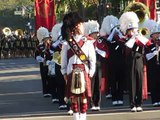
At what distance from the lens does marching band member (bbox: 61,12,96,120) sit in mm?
8922

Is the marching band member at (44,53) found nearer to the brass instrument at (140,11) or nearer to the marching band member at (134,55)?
the brass instrument at (140,11)

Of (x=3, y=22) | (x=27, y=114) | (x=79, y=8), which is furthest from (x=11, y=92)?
(x=3, y=22)

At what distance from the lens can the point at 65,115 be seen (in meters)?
11.9

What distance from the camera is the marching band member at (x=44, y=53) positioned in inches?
563

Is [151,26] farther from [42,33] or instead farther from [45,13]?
[45,13]

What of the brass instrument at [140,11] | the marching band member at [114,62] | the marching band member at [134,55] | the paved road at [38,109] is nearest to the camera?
the paved road at [38,109]

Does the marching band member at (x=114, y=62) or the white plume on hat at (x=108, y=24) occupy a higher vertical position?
the white plume on hat at (x=108, y=24)

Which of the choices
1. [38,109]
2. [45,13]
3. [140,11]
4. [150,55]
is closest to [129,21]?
[150,55]

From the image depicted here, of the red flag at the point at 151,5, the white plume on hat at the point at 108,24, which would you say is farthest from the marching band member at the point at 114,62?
the red flag at the point at 151,5

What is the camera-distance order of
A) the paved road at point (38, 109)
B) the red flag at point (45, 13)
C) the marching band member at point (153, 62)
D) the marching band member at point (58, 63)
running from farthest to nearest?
the red flag at point (45, 13)
the marching band member at point (58, 63)
the marching band member at point (153, 62)
the paved road at point (38, 109)

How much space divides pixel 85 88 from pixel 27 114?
370cm

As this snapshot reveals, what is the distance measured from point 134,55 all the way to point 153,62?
1.23m

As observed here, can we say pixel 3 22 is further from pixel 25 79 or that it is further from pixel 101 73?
pixel 101 73

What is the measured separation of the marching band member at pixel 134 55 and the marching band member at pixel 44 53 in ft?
9.60
